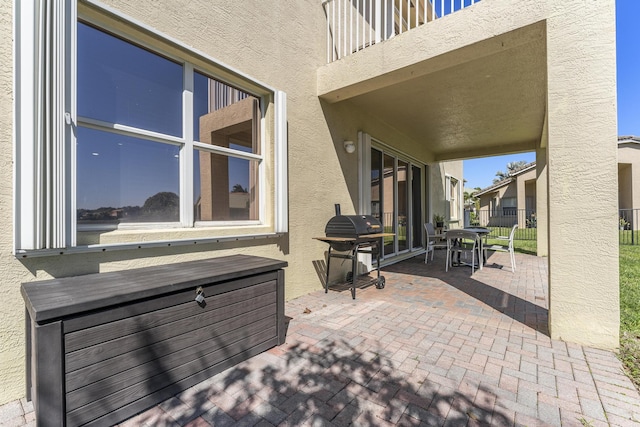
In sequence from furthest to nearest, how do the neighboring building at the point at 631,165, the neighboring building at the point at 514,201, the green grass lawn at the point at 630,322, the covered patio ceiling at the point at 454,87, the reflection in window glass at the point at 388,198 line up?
the neighboring building at the point at 514,201 → the neighboring building at the point at 631,165 → the reflection in window glass at the point at 388,198 → the covered patio ceiling at the point at 454,87 → the green grass lawn at the point at 630,322

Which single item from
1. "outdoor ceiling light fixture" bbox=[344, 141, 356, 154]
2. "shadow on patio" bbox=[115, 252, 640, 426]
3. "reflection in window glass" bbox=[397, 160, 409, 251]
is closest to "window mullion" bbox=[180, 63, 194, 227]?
"shadow on patio" bbox=[115, 252, 640, 426]

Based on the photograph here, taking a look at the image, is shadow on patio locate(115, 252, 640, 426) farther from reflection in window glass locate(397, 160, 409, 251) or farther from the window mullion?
reflection in window glass locate(397, 160, 409, 251)

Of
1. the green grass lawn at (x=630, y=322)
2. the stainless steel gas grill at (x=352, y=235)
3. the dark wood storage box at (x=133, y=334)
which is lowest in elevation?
the green grass lawn at (x=630, y=322)

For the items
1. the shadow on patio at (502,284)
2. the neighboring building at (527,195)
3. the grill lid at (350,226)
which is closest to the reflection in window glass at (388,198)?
the shadow on patio at (502,284)

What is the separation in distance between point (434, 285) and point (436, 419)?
363 cm

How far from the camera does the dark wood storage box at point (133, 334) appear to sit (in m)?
1.58

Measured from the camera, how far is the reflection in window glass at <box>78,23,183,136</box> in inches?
101

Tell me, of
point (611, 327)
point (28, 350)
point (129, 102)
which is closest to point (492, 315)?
point (611, 327)

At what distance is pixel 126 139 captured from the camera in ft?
9.25

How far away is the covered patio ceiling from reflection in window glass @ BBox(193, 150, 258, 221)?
81.6 inches

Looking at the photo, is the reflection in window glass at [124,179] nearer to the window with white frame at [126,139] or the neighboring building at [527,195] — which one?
the window with white frame at [126,139]

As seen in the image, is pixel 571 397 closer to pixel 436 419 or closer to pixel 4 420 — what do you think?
pixel 436 419

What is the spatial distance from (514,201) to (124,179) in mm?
27716

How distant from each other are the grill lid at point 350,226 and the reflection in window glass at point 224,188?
1.28m
